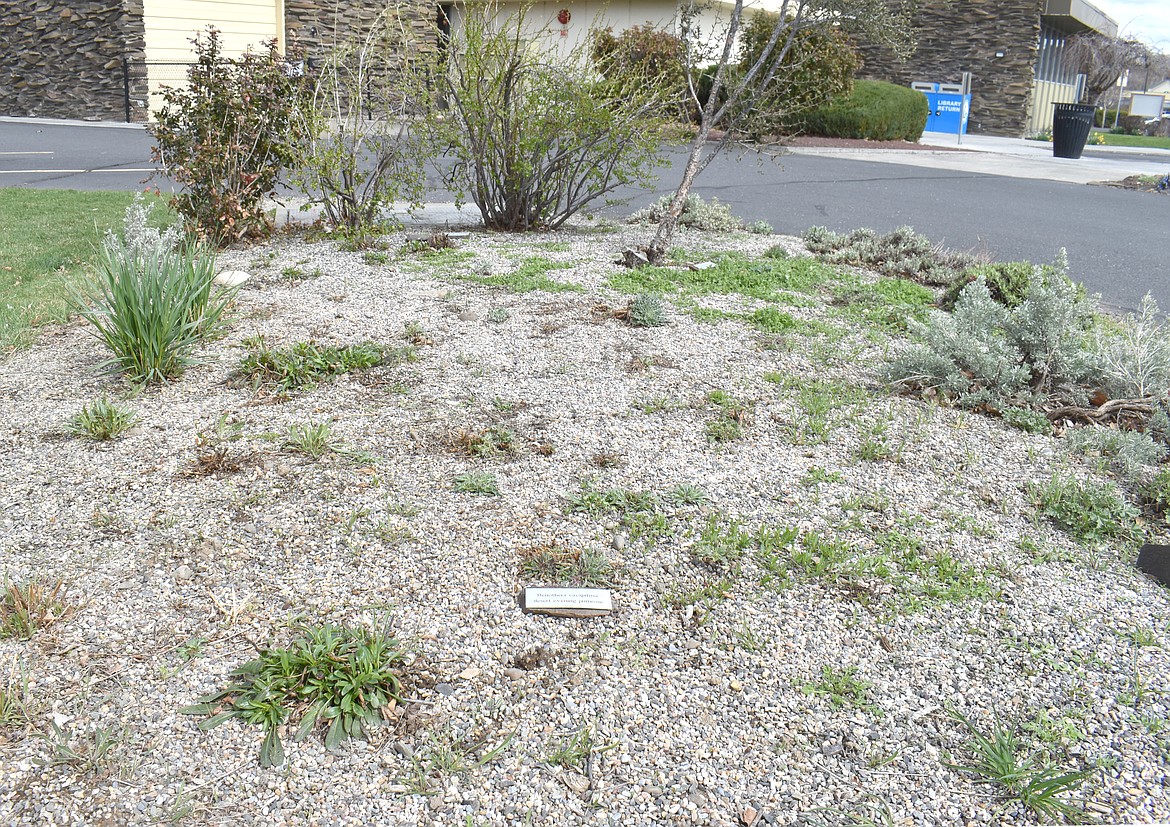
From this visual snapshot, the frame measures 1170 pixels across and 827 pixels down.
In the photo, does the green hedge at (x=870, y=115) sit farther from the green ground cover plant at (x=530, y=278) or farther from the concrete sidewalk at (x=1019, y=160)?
the green ground cover plant at (x=530, y=278)

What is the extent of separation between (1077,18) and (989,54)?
11.0 feet

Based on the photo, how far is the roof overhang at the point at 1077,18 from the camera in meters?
28.3

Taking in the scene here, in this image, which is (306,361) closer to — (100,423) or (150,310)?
(150,310)

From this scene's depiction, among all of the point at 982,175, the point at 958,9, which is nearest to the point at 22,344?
the point at 982,175

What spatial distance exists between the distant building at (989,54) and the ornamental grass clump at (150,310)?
28102 mm

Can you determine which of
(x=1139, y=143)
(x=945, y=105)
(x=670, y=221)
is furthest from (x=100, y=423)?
(x=1139, y=143)

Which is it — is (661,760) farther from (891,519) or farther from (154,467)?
(154,467)

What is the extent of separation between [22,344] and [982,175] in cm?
1461

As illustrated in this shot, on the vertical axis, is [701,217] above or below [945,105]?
below

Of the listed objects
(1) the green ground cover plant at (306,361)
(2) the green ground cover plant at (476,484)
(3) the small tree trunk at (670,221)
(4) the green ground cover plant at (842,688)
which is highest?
(3) the small tree trunk at (670,221)

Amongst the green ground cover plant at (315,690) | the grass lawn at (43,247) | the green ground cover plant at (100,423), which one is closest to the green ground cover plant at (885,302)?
the green ground cover plant at (315,690)

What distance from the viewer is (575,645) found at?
2830 millimetres

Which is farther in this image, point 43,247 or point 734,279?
point 43,247

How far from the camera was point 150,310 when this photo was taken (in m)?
4.50
